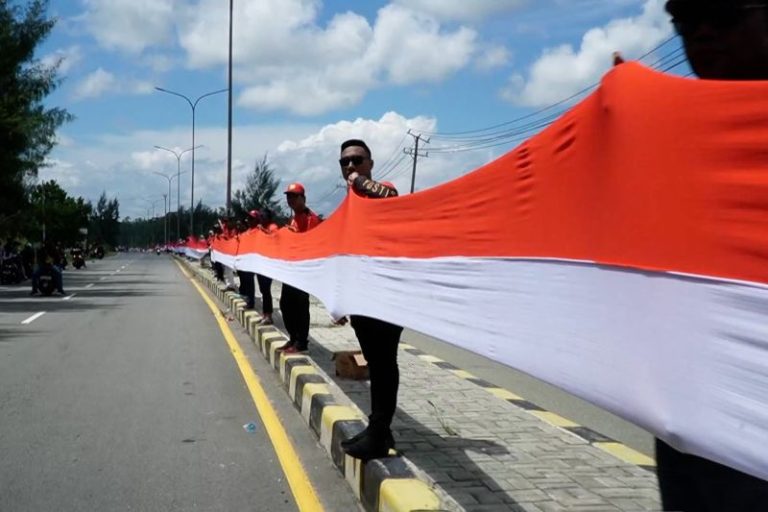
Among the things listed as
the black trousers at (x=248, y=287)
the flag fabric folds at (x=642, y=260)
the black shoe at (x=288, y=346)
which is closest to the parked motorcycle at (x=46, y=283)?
the black trousers at (x=248, y=287)

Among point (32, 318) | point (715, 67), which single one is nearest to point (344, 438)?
point (715, 67)

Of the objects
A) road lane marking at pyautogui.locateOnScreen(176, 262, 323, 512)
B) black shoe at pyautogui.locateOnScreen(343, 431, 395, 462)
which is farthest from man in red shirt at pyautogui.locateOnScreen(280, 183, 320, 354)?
black shoe at pyautogui.locateOnScreen(343, 431, 395, 462)

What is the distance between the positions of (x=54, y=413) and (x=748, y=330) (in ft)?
20.8

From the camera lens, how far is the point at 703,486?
73.4 inches

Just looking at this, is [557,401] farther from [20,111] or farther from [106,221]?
[106,221]

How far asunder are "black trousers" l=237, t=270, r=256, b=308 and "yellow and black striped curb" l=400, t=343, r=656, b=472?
264 inches

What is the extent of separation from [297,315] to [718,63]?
772cm

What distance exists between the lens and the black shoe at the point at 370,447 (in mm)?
4594

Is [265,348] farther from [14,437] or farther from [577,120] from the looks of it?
[577,120]

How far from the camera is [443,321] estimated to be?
4.12 meters

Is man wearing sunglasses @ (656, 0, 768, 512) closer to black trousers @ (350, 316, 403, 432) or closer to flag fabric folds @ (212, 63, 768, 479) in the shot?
flag fabric folds @ (212, 63, 768, 479)

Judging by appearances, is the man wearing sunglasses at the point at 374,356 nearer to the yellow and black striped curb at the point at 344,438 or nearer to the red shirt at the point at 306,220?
the yellow and black striped curb at the point at 344,438

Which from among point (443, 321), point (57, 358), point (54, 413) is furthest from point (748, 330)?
point (57, 358)

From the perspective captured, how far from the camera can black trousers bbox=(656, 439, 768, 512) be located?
1.75 metres
